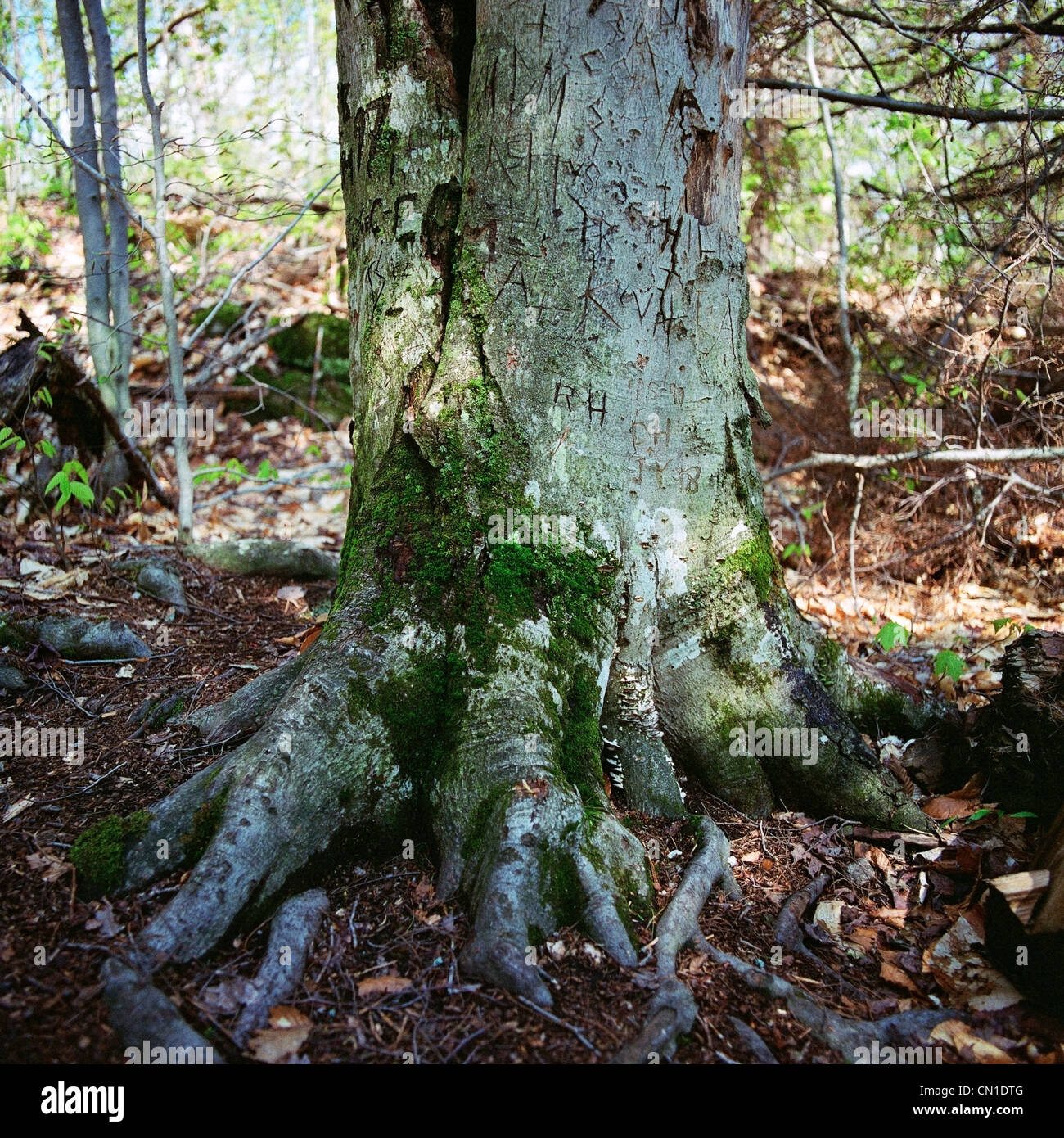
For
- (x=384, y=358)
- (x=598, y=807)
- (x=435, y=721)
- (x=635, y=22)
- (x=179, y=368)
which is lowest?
(x=598, y=807)

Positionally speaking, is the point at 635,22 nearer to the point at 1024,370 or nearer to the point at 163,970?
the point at 163,970

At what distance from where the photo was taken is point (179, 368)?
558 cm

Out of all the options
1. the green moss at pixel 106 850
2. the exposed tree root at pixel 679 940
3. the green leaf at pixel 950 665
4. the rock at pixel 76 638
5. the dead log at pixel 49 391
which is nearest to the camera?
the exposed tree root at pixel 679 940

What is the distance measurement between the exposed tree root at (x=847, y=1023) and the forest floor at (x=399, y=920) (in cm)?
3

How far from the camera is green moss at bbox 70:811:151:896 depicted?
7.93 ft

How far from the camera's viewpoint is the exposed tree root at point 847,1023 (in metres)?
2.28

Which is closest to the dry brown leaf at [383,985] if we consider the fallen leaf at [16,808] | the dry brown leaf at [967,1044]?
the fallen leaf at [16,808]

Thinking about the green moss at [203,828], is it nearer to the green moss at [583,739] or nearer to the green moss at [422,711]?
the green moss at [422,711]

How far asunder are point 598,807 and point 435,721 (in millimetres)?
662

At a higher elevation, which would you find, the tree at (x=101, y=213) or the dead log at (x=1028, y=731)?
the tree at (x=101, y=213)

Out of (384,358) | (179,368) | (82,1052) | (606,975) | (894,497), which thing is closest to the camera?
(82,1052)

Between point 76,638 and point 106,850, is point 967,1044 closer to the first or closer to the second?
point 106,850

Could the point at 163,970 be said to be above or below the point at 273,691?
below
